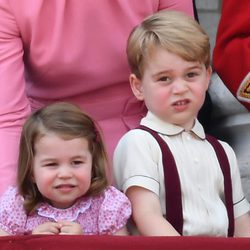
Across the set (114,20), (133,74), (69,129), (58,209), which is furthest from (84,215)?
(114,20)

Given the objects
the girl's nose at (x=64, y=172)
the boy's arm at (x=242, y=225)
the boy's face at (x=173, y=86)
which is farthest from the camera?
the boy's arm at (x=242, y=225)

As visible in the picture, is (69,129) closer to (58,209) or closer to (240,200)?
(58,209)

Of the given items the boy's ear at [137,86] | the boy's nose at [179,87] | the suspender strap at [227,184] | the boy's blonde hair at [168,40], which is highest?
the boy's blonde hair at [168,40]

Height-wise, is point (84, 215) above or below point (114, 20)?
below

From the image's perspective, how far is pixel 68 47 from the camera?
221 cm

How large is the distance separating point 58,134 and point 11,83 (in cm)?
32

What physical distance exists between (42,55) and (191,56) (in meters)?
0.43

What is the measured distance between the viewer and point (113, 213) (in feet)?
6.27

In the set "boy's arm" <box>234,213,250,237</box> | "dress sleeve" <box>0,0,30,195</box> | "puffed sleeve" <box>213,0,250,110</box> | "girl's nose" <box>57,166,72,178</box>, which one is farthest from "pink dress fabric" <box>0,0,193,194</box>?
"boy's arm" <box>234,213,250,237</box>

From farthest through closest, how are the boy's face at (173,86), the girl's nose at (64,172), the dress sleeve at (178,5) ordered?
the dress sleeve at (178,5), the boy's face at (173,86), the girl's nose at (64,172)

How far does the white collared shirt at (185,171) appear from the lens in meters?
1.98

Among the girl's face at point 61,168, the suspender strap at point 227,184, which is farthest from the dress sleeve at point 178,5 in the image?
the girl's face at point 61,168

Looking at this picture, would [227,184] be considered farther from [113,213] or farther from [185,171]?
[113,213]

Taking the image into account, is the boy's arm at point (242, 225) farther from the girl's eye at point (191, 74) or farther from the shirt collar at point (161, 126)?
the girl's eye at point (191, 74)
